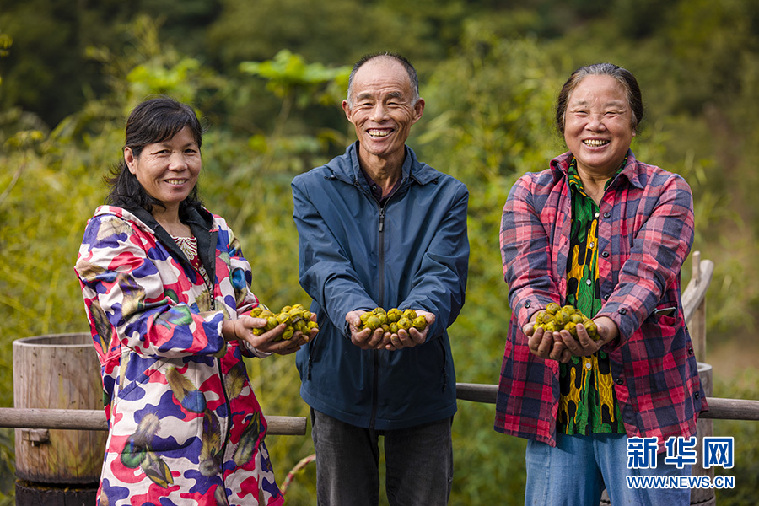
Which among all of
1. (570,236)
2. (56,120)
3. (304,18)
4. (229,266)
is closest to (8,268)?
(229,266)

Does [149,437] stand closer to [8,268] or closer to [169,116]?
[169,116]

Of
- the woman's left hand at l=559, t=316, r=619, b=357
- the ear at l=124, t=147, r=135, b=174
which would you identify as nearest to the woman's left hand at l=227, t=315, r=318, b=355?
the ear at l=124, t=147, r=135, b=174

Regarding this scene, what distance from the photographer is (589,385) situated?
2104mm

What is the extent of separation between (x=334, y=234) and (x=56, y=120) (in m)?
15.1

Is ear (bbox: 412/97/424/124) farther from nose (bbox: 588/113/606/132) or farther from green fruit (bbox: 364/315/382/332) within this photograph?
green fruit (bbox: 364/315/382/332)

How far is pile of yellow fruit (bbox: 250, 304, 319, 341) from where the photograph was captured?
1.94 m

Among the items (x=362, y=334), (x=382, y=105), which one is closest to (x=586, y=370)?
(x=362, y=334)

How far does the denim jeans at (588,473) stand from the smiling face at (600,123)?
72 centimetres

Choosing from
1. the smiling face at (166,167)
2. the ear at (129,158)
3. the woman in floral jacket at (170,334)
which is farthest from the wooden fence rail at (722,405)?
the ear at (129,158)

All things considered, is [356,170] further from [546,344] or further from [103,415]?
[103,415]

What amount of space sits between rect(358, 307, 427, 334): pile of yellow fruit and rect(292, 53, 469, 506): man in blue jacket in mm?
142

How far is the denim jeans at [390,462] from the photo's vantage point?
2281 mm

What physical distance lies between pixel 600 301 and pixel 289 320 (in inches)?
31.3

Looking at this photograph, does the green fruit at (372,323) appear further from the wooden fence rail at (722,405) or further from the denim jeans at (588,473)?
the wooden fence rail at (722,405)
